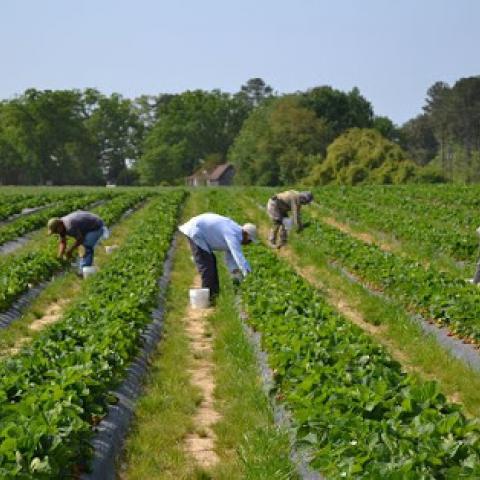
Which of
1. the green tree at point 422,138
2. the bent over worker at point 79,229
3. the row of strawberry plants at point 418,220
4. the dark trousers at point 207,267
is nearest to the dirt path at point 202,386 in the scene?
the dark trousers at point 207,267

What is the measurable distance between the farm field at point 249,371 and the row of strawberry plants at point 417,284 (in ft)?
0.12

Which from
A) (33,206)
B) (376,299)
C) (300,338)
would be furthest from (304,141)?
(300,338)

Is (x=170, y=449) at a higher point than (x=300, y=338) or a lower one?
lower

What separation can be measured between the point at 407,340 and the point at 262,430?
3.65 meters

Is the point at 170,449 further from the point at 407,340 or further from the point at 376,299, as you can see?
the point at 376,299

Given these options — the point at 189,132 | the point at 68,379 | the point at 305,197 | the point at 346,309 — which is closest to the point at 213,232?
the point at 346,309

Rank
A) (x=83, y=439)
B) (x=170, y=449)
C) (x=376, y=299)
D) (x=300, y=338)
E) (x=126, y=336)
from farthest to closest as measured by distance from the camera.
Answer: (x=376, y=299)
(x=126, y=336)
(x=300, y=338)
(x=170, y=449)
(x=83, y=439)

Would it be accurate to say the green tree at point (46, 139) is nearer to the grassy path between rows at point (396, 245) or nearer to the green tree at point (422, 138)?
the green tree at point (422, 138)

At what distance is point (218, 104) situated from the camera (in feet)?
362

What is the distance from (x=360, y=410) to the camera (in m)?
4.99

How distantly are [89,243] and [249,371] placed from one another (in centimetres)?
688

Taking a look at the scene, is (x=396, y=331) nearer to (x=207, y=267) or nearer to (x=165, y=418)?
(x=207, y=267)

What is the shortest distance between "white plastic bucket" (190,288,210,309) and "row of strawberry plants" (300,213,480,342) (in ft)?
9.84

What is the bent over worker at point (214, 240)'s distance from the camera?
10367 millimetres
